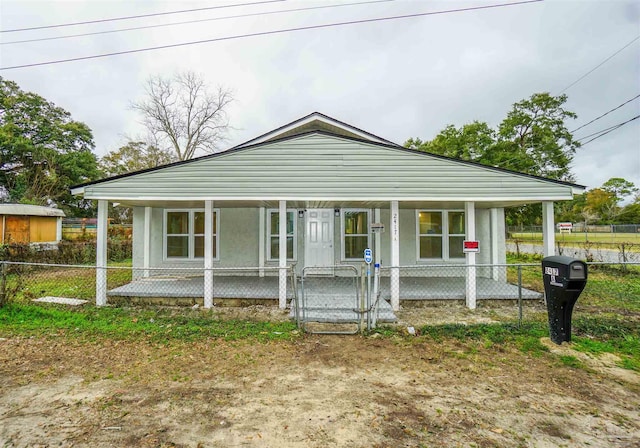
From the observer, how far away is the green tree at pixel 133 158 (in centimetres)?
2880

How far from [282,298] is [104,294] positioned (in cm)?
418

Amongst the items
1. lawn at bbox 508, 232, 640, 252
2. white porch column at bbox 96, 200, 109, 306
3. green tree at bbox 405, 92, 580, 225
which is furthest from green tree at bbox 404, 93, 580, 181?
white porch column at bbox 96, 200, 109, 306

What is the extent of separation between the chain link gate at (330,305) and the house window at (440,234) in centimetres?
295

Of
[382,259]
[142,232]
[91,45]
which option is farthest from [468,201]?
[91,45]

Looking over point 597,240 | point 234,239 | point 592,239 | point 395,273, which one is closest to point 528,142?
point 597,240

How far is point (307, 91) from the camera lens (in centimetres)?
2325

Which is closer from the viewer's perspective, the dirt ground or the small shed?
the dirt ground

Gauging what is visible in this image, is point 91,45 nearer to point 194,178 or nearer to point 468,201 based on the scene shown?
point 194,178

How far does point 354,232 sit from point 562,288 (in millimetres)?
5983

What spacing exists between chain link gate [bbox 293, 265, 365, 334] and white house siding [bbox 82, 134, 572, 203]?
2013mm

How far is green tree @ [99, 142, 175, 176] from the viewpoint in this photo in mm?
28797

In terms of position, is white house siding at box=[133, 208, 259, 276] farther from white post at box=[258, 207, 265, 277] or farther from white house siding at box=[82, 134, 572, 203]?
white house siding at box=[82, 134, 572, 203]

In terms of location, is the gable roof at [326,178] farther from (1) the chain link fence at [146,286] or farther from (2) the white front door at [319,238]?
(2) the white front door at [319,238]

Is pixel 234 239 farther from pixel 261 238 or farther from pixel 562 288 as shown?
pixel 562 288
